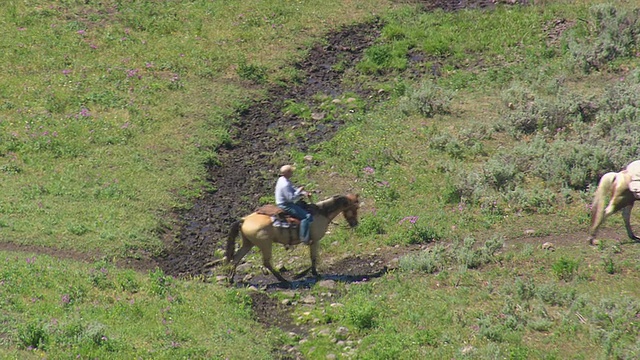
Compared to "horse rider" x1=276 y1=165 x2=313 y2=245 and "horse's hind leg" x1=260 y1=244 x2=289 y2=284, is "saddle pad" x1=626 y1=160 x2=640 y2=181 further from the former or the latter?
"horse's hind leg" x1=260 y1=244 x2=289 y2=284

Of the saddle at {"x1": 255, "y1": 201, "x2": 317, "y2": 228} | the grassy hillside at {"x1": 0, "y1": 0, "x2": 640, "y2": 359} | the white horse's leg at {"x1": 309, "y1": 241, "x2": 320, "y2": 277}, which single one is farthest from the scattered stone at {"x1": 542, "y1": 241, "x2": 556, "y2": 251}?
the saddle at {"x1": 255, "y1": 201, "x2": 317, "y2": 228}

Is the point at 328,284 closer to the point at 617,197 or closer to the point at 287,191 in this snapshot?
the point at 287,191

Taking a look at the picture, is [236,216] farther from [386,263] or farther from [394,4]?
[394,4]

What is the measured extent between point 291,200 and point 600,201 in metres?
6.83

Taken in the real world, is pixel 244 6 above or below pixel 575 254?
above

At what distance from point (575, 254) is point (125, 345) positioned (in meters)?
9.61

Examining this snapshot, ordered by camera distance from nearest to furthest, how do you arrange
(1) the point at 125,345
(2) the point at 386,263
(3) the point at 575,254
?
1. (1) the point at 125,345
2. (3) the point at 575,254
3. (2) the point at 386,263

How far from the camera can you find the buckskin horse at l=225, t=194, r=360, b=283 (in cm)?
1985

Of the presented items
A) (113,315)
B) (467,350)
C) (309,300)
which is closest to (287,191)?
(309,300)

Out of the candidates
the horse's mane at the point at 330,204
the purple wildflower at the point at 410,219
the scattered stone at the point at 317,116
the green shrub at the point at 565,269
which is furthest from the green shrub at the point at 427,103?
the green shrub at the point at 565,269

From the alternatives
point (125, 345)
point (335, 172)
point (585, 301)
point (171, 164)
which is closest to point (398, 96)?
point (335, 172)

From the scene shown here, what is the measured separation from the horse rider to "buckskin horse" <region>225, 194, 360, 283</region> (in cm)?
16

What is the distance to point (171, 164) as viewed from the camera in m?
26.5

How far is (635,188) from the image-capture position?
19.2 metres
